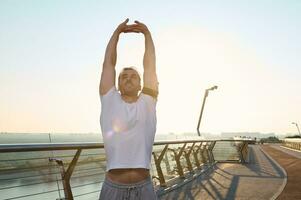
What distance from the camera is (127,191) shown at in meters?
2.38

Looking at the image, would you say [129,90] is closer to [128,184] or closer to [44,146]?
[128,184]

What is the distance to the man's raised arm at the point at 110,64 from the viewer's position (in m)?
2.56

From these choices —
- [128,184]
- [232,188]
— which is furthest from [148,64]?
[232,188]

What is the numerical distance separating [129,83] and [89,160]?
2.37m

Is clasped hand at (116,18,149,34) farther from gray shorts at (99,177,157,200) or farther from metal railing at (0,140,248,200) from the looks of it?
metal railing at (0,140,248,200)

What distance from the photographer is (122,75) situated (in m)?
2.63

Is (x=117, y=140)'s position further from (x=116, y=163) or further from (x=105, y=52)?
(x=105, y=52)

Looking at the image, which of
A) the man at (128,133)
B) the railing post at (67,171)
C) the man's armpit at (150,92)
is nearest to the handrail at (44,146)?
the railing post at (67,171)

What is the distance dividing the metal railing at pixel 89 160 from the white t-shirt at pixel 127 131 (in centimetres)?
92

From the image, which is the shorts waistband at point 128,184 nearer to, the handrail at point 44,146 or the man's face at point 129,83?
the man's face at point 129,83

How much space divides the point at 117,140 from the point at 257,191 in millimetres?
7106

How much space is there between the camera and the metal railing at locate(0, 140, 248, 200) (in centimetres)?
364

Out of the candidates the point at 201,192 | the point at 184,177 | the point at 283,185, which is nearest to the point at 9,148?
the point at 201,192

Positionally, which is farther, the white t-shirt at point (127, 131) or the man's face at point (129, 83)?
the man's face at point (129, 83)
